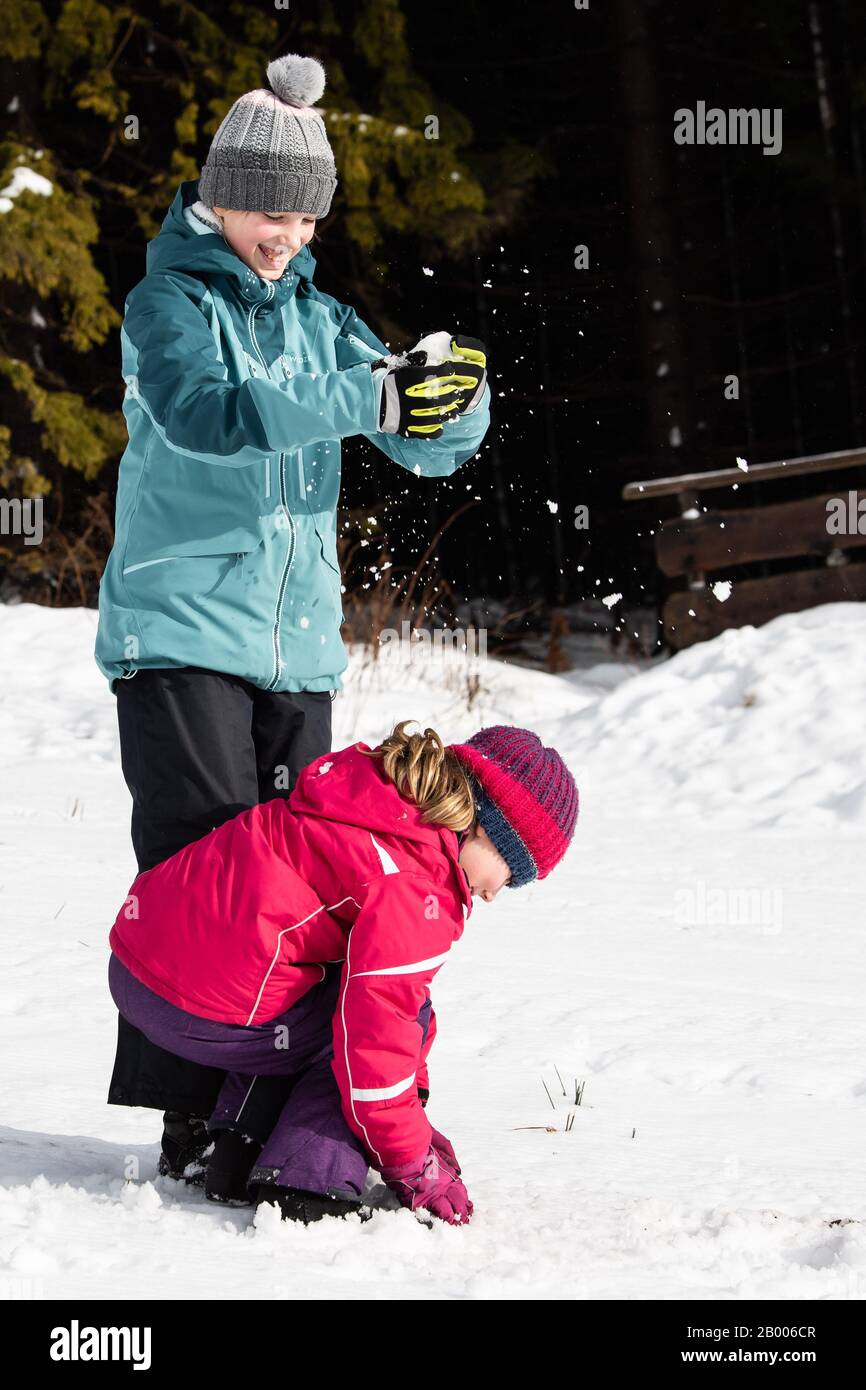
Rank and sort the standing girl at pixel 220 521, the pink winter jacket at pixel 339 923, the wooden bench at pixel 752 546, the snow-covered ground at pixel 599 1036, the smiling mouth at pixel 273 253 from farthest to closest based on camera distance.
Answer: the wooden bench at pixel 752 546 < the smiling mouth at pixel 273 253 < the standing girl at pixel 220 521 < the pink winter jacket at pixel 339 923 < the snow-covered ground at pixel 599 1036

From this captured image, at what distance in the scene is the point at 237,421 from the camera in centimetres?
251

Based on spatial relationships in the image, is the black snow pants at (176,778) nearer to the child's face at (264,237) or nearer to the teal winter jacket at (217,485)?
the teal winter jacket at (217,485)

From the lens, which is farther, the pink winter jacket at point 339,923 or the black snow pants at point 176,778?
the black snow pants at point 176,778

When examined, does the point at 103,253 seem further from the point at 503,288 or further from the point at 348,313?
the point at 348,313

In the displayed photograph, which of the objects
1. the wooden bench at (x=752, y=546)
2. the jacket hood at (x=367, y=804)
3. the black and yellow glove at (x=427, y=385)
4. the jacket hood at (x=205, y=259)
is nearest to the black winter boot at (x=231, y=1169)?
the jacket hood at (x=367, y=804)

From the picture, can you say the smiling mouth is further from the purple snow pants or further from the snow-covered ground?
the snow-covered ground

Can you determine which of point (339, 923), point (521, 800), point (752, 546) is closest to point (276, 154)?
point (521, 800)

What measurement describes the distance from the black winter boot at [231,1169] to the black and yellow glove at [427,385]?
126 cm

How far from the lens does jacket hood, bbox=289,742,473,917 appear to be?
2.50m

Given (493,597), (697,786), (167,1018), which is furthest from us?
(493,597)

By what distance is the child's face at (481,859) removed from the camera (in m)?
2.60

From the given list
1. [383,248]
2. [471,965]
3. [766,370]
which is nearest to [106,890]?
[471,965]

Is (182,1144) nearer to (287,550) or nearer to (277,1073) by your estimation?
(277,1073)

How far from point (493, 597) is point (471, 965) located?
11035mm
